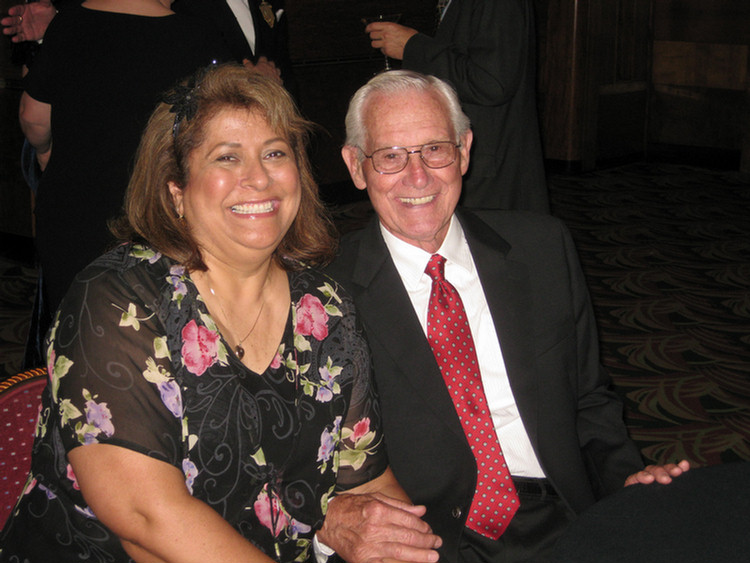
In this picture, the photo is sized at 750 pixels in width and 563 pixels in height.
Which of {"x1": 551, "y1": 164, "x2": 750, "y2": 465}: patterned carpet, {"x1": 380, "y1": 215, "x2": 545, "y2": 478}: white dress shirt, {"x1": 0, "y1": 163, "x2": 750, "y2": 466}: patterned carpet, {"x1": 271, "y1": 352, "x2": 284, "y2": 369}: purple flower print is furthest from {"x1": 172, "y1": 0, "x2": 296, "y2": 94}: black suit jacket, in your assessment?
{"x1": 551, "y1": 164, "x2": 750, "y2": 465}: patterned carpet

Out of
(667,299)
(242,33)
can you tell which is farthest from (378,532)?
(667,299)

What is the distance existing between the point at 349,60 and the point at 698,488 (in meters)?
5.82

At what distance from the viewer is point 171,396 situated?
1354 mm

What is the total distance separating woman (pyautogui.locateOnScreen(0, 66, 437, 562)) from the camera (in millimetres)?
1292

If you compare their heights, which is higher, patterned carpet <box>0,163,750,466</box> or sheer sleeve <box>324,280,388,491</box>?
sheer sleeve <box>324,280,388,491</box>

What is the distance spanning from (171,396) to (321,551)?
0.46 meters

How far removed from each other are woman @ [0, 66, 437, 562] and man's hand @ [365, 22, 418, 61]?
1556 mm

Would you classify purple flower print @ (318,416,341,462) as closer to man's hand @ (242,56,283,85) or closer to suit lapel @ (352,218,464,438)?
suit lapel @ (352,218,464,438)

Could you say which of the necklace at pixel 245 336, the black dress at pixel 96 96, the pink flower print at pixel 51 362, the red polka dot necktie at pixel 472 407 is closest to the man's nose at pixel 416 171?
the red polka dot necktie at pixel 472 407

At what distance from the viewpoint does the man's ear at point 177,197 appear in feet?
5.00

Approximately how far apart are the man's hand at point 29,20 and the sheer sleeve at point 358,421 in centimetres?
149

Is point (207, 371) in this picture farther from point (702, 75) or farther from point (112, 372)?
point (702, 75)

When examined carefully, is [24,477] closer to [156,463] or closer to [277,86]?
[156,463]

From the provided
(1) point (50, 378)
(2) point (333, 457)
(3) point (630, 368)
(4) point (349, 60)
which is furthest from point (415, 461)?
(4) point (349, 60)
